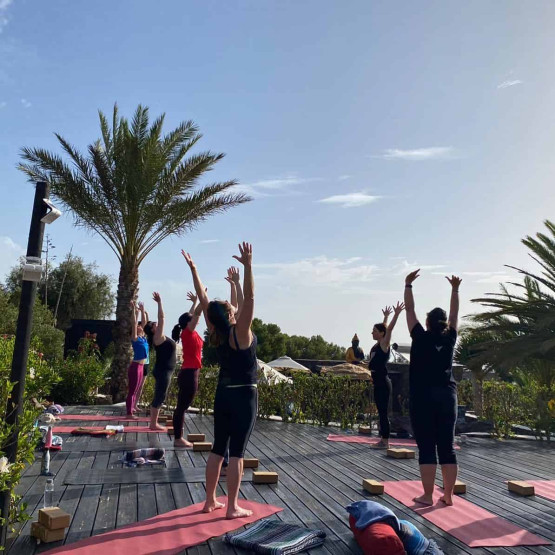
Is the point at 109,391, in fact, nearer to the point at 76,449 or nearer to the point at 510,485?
the point at 76,449

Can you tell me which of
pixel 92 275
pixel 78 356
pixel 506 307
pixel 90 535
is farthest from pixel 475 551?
pixel 92 275

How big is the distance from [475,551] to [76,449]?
491 cm

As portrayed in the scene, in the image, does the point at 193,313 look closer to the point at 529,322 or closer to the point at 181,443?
the point at 181,443

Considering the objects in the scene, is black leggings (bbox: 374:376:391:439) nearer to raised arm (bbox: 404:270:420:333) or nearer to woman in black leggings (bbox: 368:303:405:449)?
woman in black leggings (bbox: 368:303:405:449)

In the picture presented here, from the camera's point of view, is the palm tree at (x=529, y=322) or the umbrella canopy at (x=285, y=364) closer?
the palm tree at (x=529, y=322)

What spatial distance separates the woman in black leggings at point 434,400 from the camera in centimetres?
460

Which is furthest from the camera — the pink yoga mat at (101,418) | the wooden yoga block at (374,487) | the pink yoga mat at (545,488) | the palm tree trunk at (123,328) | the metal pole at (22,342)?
the palm tree trunk at (123,328)

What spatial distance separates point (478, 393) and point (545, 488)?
5.80 m

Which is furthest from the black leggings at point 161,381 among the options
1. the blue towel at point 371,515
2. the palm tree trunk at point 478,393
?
the palm tree trunk at point 478,393

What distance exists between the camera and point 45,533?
3467mm

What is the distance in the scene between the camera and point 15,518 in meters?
3.27

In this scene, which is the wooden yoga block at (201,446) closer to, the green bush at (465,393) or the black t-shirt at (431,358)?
the black t-shirt at (431,358)

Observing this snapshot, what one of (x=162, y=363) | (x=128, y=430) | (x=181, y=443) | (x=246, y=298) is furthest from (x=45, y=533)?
(x=128, y=430)

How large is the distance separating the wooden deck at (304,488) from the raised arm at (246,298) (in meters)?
1.41
